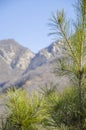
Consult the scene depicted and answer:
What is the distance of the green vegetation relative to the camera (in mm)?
4289

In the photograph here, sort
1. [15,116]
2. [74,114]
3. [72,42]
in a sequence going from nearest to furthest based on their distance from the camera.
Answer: [15,116] → [74,114] → [72,42]

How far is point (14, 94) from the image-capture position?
4367mm

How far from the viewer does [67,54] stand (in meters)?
5.63

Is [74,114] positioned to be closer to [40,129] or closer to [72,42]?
[40,129]

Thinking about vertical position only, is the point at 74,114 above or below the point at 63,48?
below

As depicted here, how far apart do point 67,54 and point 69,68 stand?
270 millimetres

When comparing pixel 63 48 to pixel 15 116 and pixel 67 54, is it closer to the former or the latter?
pixel 67 54

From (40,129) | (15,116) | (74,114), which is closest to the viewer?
(15,116)

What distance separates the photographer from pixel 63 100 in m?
5.41

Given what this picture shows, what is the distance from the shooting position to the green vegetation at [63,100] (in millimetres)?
4289

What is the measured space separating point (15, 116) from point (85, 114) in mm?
1264

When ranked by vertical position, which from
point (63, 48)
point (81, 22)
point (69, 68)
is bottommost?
point (69, 68)

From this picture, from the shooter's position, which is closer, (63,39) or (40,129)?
(40,129)

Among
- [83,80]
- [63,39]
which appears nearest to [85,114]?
[83,80]
